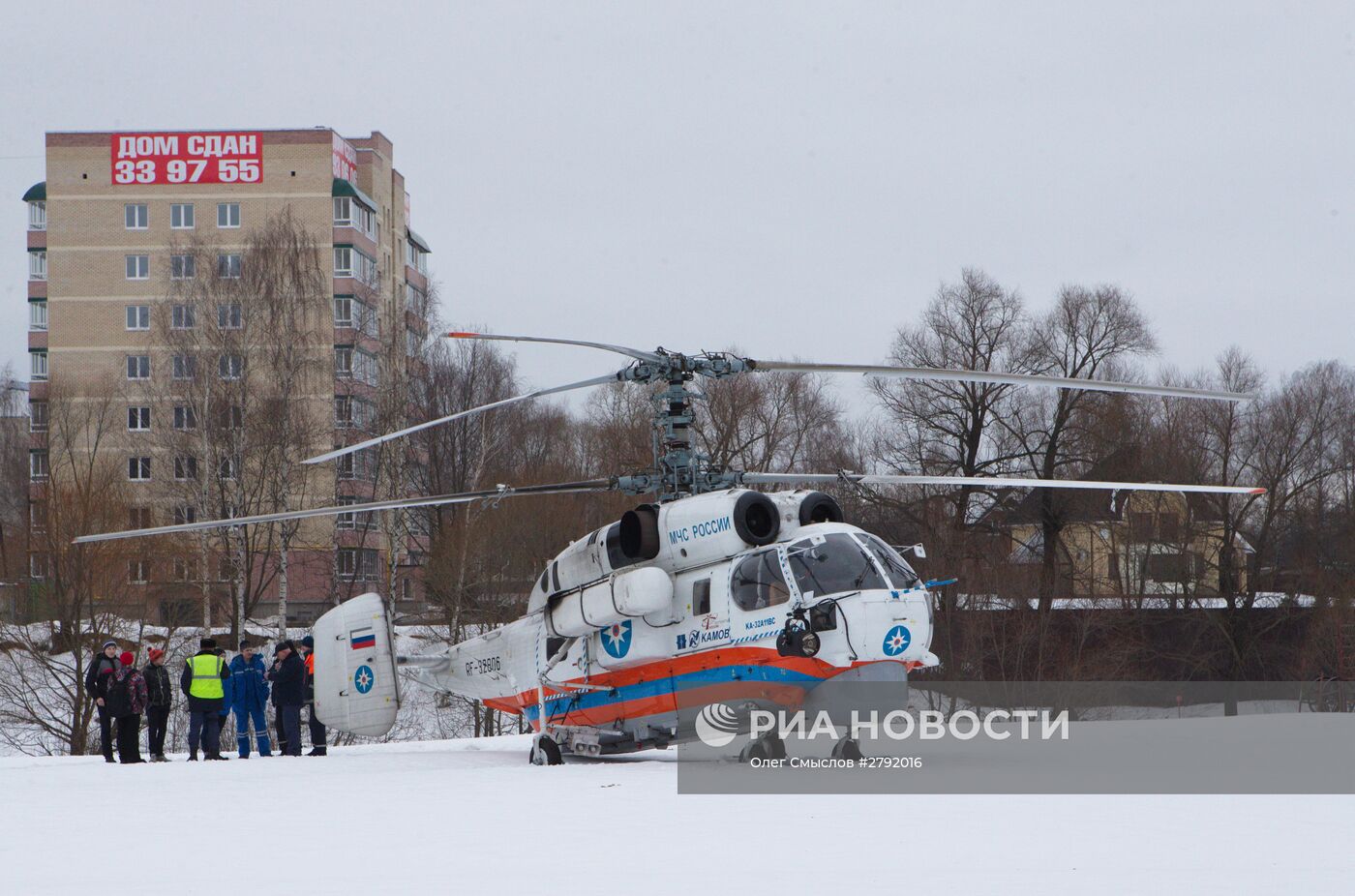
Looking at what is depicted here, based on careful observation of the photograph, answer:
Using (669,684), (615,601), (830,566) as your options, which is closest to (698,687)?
(669,684)

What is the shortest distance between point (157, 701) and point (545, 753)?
6101mm

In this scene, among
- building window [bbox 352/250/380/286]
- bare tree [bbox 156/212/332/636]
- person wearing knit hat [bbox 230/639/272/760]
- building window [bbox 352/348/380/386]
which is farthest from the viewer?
building window [bbox 352/250/380/286]

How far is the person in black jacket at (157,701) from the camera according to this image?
739 inches

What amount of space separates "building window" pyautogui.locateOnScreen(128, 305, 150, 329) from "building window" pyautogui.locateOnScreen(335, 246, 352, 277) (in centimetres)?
816

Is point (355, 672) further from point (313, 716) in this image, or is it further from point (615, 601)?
point (615, 601)

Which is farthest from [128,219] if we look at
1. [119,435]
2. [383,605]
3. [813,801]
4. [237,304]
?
[813,801]

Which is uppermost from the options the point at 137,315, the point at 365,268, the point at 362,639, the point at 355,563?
the point at 365,268

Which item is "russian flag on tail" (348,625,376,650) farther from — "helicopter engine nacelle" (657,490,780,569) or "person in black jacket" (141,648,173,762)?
"helicopter engine nacelle" (657,490,780,569)

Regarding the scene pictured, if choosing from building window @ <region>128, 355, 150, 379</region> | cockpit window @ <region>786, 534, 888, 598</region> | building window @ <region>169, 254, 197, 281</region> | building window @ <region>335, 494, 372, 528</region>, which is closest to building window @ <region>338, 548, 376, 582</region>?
building window @ <region>335, 494, 372, 528</region>

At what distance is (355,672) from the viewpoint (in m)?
18.4

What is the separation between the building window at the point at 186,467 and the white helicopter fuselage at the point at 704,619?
25.7m

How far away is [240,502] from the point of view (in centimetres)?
3878

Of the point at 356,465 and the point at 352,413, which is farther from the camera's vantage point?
the point at 356,465

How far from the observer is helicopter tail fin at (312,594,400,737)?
18281mm
